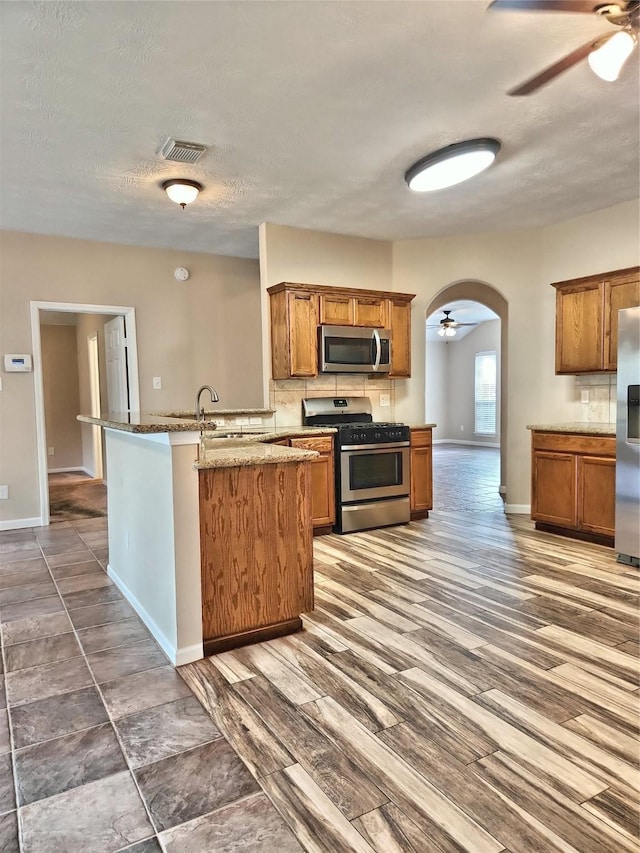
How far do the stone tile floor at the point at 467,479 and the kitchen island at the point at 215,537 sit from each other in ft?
10.5

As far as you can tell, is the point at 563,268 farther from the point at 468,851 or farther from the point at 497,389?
the point at 497,389

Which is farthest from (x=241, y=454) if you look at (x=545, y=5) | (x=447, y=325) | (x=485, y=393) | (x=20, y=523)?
(x=485, y=393)

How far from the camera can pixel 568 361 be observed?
15.3 ft

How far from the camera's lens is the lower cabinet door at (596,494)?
13.3 ft

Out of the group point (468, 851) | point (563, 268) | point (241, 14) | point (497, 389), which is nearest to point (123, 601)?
point (468, 851)

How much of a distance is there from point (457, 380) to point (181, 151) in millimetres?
9814

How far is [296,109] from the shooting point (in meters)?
2.84

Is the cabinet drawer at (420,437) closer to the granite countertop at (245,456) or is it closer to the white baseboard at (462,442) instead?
the granite countertop at (245,456)

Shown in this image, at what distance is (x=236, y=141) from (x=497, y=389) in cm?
875

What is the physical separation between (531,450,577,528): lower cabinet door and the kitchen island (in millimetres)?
2559

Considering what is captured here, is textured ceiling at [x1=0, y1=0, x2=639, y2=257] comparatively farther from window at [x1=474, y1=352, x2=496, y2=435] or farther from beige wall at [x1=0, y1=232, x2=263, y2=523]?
window at [x1=474, y1=352, x2=496, y2=435]

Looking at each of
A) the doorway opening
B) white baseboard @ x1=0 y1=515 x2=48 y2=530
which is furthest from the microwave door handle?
white baseboard @ x1=0 y1=515 x2=48 y2=530

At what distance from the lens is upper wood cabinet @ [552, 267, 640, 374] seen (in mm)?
4250

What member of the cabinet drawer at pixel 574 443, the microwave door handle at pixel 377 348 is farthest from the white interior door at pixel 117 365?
the cabinet drawer at pixel 574 443
